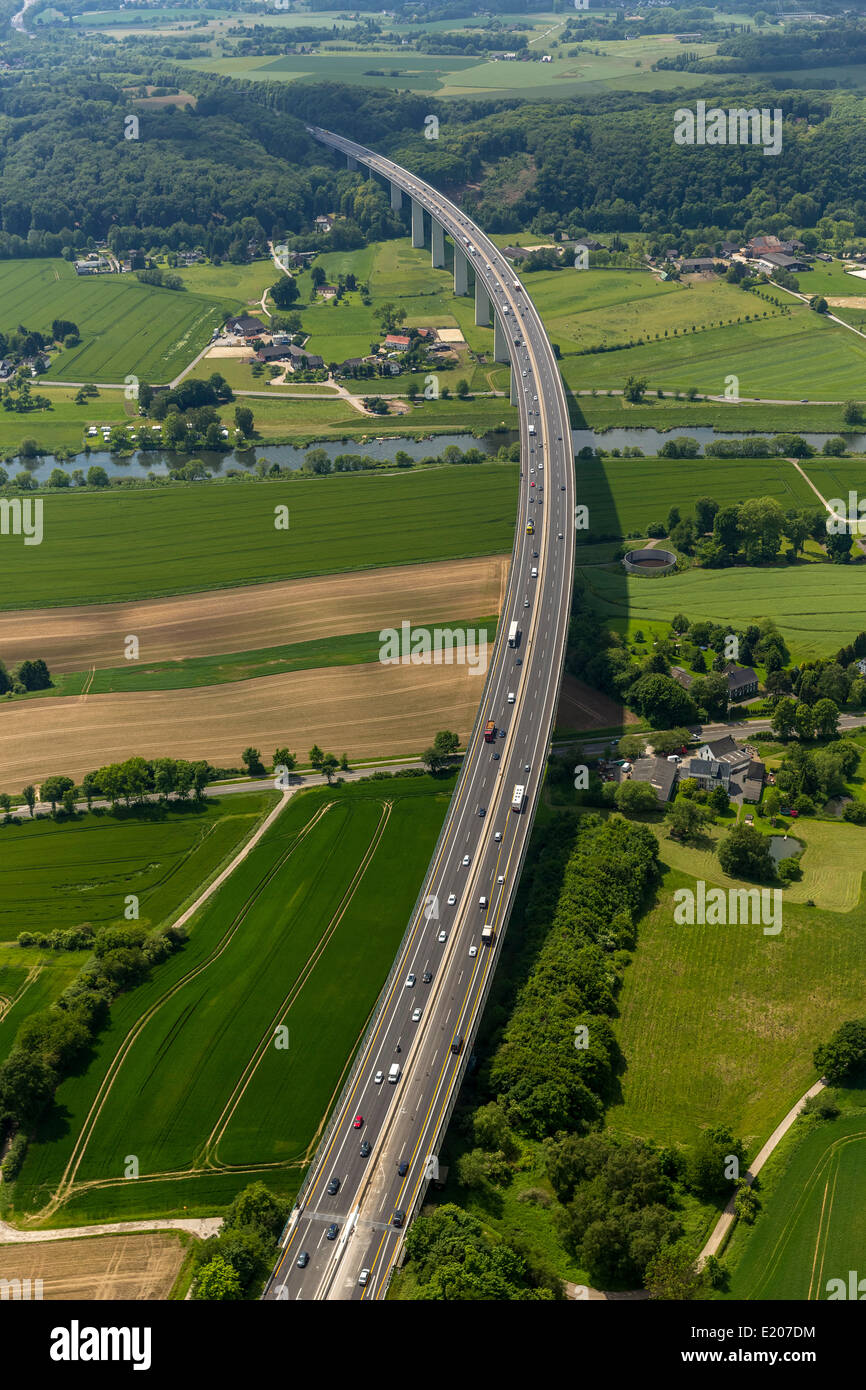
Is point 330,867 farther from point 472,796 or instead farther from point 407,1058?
point 407,1058

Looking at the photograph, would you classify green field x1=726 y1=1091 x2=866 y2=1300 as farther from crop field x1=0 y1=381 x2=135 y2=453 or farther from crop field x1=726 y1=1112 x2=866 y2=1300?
crop field x1=0 y1=381 x2=135 y2=453

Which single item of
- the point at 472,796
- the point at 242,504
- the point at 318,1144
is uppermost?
the point at 242,504

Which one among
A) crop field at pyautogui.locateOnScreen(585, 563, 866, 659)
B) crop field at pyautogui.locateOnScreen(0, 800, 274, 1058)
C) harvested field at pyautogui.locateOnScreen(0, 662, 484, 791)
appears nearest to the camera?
crop field at pyautogui.locateOnScreen(0, 800, 274, 1058)

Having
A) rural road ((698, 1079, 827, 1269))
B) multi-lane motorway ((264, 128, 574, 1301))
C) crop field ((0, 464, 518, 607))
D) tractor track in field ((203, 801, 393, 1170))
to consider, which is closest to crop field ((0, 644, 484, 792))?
multi-lane motorway ((264, 128, 574, 1301))

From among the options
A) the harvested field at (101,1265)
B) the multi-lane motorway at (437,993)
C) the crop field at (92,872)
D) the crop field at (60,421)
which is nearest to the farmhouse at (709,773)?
the multi-lane motorway at (437,993)

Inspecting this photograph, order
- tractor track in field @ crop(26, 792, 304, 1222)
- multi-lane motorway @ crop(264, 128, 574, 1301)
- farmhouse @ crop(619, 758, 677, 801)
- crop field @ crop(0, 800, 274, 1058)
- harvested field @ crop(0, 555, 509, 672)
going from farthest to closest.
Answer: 1. harvested field @ crop(0, 555, 509, 672)
2. farmhouse @ crop(619, 758, 677, 801)
3. crop field @ crop(0, 800, 274, 1058)
4. tractor track in field @ crop(26, 792, 304, 1222)
5. multi-lane motorway @ crop(264, 128, 574, 1301)

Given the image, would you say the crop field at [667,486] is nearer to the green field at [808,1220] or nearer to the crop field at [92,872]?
the crop field at [92,872]

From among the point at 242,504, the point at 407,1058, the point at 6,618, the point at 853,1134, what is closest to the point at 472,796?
the point at 407,1058
